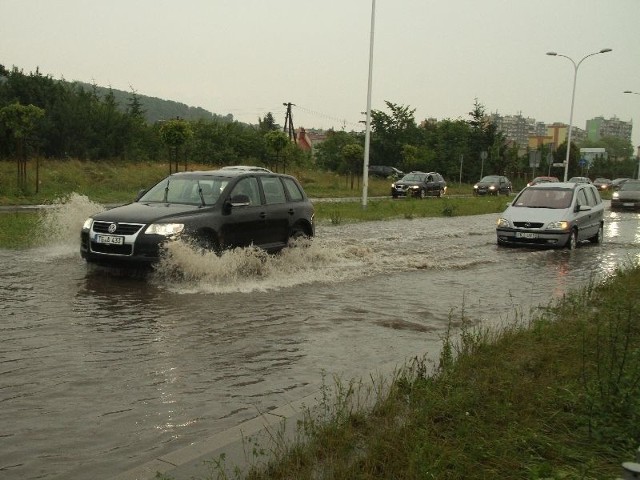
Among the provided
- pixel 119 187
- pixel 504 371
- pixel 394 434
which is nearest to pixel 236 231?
pixel 504 371

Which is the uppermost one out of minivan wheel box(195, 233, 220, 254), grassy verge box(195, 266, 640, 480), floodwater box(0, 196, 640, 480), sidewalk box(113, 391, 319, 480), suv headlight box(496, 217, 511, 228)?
suv headlight box(496, 217, 511, 228)

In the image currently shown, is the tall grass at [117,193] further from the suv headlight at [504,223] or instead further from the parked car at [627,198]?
the parked car at [627,198]

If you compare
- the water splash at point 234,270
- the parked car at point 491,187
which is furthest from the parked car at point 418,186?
the water splash at point 234,270

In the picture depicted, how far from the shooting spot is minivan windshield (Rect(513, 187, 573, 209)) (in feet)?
55.3

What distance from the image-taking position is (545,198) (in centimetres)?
1716

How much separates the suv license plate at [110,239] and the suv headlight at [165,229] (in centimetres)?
44

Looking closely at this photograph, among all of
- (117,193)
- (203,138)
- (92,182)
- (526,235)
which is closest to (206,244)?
(526,235)

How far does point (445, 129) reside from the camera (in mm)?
63812

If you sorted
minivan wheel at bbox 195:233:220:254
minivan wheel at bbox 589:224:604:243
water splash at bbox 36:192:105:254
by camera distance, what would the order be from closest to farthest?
minivan wheel at bbox 195:233:220:254
water splash at bbox 36:192:105:254
minivan wheel at bbox 589:224:604:243

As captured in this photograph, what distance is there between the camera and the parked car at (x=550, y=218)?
16078 mm

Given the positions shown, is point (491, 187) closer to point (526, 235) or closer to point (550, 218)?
point (550, 218)

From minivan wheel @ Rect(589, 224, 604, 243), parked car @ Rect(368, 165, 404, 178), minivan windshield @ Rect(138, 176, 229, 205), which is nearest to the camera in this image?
minivan windshield @ Rect(138, 176, 229, 205)

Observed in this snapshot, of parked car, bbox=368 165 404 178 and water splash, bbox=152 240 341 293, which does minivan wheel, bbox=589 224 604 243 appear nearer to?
water splash, bbox=152 240 341 293

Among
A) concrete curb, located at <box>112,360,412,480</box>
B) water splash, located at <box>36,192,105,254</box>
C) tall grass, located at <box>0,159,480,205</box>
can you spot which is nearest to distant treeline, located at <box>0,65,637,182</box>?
tall grass, located at <box>0,159,480,205</box>
